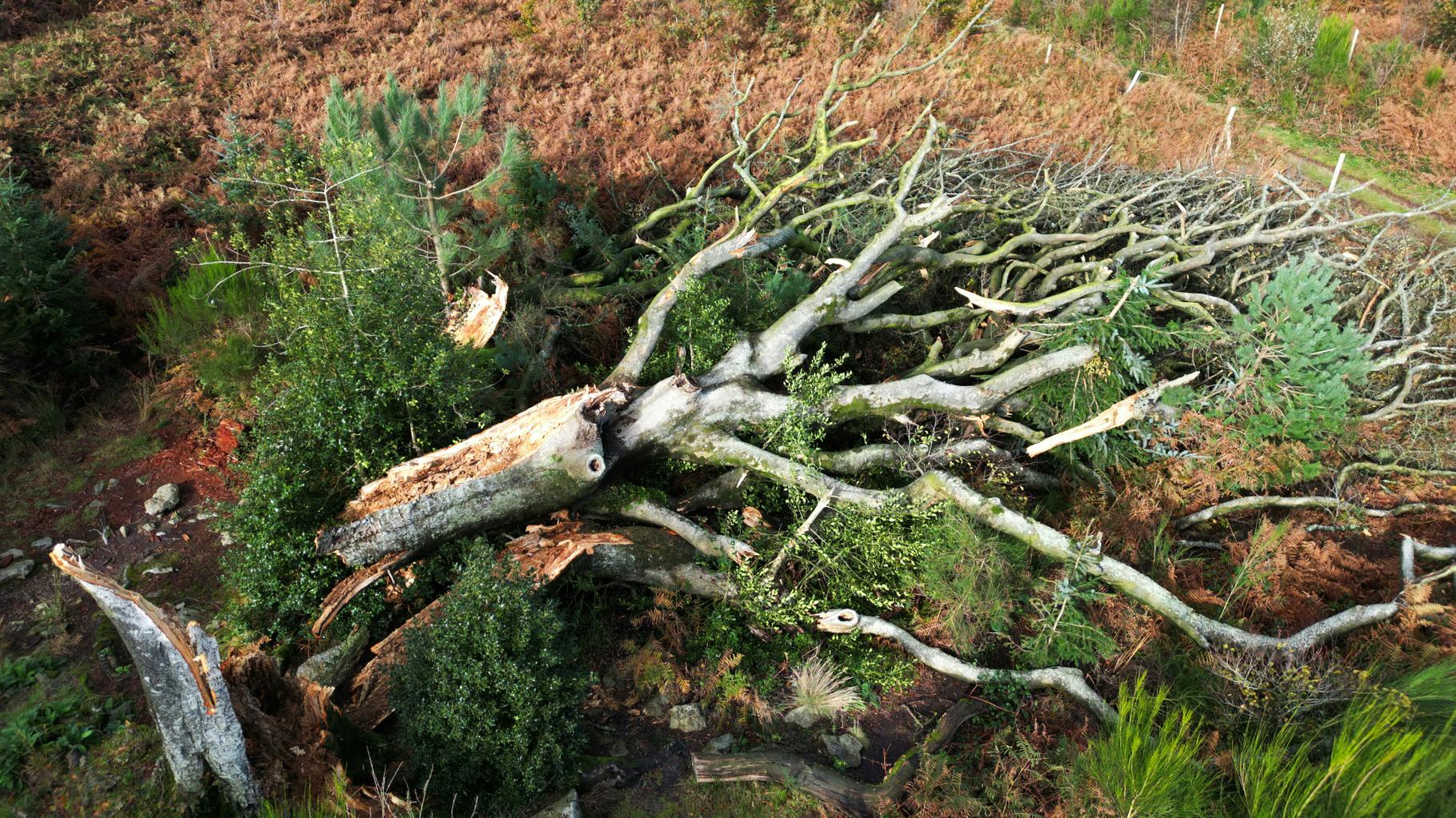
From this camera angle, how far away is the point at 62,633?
5.57 meters

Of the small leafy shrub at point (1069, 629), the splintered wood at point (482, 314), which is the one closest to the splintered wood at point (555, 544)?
the splintered wood at point (482, 314)

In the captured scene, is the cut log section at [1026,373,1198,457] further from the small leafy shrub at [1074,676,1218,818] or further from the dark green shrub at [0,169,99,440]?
the dark green shrub at [0,169,99,440]

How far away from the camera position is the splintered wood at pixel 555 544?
5.68 meters

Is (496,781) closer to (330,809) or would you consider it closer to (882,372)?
(330,809)

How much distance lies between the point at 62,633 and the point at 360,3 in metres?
12.4

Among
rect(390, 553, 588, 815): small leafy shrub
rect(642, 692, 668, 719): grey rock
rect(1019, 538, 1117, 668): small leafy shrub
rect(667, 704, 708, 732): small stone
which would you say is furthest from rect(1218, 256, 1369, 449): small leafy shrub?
rect(390, 553, 588, 815): small leafy shrub

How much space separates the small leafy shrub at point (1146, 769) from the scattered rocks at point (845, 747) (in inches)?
54.2

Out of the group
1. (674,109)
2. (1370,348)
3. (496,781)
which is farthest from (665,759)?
(674,109)

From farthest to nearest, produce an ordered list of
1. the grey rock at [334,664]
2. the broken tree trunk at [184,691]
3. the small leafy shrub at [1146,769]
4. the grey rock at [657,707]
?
the grey rock at [657,707], the grey rock at [334,664], the small leafy shrub at [1146,769], the broken tree trunk at [184,691]

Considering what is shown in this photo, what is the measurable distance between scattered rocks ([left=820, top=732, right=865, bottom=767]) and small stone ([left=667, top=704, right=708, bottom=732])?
83cm

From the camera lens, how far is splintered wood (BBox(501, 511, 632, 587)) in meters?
5.68

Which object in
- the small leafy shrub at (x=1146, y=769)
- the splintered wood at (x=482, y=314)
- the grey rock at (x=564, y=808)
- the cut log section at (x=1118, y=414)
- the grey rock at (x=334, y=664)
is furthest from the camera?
the splintered wood at (x=482, y=314)

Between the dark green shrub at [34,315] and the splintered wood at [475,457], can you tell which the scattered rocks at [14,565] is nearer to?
the dark green shrub at [34,315]

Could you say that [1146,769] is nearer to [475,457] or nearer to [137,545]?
[475,457]
